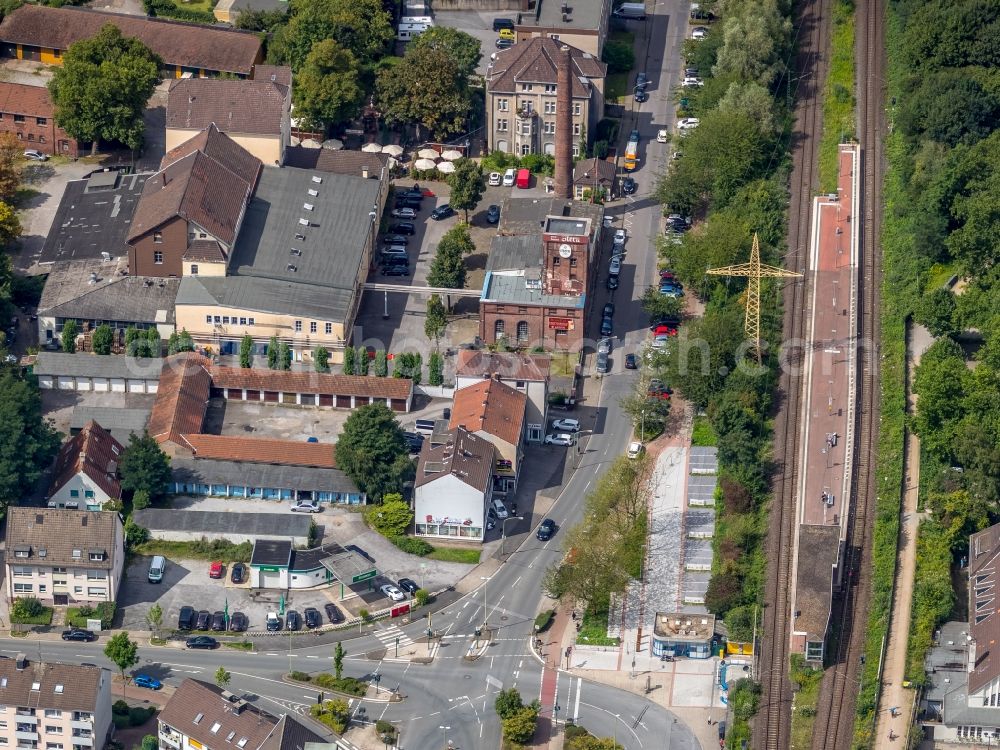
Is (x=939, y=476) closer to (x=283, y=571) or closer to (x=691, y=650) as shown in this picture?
(x=691, y=650)

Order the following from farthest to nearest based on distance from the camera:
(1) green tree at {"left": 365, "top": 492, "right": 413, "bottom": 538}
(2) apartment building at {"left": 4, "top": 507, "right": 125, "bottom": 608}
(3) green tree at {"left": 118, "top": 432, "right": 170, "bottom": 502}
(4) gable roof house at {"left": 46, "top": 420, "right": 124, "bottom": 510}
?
(1) green tree at {"left": 365, "top": 492, "right": 413, "bottom": 538} < (3) green tree at {"left": 118, "top": 432, "right": 170, "bottom": 502} < (4) gable roof house at {"left": 46, "top": 420, "right": 124, "bottom": 510} < (2) apartment building at {"left": 4, "top": 507, "right": 125, "bottom": 608}

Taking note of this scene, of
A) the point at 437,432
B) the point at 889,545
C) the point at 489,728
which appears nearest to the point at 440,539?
the point at 437,432

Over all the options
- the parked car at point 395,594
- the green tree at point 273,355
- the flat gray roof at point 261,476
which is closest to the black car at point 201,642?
the parked car at point 395,594

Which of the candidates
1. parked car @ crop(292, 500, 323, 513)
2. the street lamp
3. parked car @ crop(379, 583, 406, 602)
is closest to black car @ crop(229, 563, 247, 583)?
parked car @ crop(292, 500, 323, 513)

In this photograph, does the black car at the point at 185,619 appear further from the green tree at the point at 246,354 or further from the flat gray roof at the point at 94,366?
the green tree at the point at 246,354

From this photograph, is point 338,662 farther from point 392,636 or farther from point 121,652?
point 121,652

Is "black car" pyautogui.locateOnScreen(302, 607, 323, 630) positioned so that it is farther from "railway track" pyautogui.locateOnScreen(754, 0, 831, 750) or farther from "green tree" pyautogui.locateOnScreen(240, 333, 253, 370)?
"railway track" pyautogui.locateOnScreen(754, 0, 831, 750)

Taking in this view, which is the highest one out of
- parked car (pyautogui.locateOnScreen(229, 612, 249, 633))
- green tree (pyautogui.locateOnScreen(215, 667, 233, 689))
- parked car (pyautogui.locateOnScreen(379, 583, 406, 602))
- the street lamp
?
the street lamp
